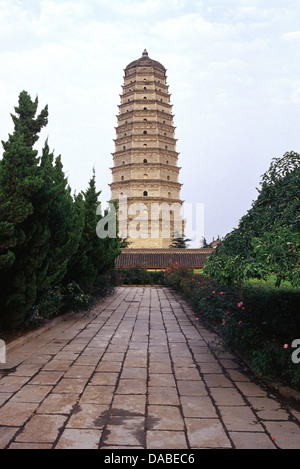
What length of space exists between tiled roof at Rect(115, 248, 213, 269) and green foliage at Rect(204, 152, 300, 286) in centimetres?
2050

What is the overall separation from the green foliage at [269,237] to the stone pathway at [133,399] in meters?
1.35

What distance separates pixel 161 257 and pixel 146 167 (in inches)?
521

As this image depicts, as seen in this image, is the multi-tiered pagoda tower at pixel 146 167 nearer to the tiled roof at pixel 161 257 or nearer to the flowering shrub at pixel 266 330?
the tiled roof at pixel 161 257

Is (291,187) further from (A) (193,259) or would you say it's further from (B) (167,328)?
(A) (193,259)

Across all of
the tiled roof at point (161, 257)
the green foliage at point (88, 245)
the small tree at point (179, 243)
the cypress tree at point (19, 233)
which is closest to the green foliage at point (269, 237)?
the cypress tree at point (19, 233)

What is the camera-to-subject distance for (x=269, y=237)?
293 cm

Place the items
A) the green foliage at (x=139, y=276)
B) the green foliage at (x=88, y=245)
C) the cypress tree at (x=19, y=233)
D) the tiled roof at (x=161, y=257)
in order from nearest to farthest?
the cypress tree at (x=19, y=233) → the green foliage at (x=88, y=245) → the green foliage at (x=139, y=276) → the tiled roof at (x=161, y=257)

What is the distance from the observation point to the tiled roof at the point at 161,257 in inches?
979

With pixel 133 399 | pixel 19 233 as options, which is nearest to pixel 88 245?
pixel 19 233

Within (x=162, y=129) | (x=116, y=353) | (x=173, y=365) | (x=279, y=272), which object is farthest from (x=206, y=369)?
(x=162, y=129)

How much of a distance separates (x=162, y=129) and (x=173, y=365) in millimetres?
34905

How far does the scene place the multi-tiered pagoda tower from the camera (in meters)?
34.9

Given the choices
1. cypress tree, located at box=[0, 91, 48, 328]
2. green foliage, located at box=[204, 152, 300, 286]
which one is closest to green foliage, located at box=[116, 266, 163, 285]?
cypress tree, located at box=[0, 91, 48, 328]

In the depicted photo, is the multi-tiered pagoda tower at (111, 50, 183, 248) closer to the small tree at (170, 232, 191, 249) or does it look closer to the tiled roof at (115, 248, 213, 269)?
the small tree at (170, 232, 191, 249)
